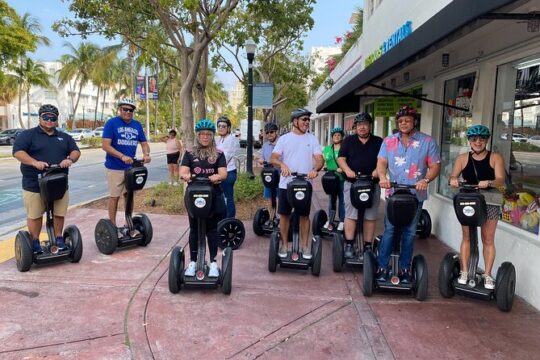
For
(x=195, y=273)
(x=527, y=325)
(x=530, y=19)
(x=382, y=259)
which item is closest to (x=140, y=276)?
(x=195, y=273)

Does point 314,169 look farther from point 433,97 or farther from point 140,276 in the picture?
point 433,97

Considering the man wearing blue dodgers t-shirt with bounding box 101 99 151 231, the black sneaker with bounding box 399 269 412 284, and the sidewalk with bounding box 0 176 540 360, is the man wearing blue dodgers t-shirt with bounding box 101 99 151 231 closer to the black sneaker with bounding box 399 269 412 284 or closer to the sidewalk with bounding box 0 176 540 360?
the sidewalk with bounding box 0 176 540 360

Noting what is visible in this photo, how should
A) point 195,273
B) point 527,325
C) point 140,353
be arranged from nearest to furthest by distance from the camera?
1. point 140,353
2. point 527,325
3. point 195,273

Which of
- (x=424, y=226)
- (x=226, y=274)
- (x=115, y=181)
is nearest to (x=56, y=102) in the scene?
(x=115, y=181)

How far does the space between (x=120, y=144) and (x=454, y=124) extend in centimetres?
495

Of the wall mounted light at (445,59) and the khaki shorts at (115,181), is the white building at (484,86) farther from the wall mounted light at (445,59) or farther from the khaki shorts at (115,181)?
the khaki shorts at (115,181)

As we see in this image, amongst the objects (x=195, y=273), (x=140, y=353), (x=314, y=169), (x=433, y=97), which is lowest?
(x=140, y=353)

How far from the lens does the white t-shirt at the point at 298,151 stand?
16.9ft

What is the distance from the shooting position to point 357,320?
3.98 metres

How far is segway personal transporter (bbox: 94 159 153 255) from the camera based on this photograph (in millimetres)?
5636

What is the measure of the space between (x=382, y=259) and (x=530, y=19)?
256 centimetres

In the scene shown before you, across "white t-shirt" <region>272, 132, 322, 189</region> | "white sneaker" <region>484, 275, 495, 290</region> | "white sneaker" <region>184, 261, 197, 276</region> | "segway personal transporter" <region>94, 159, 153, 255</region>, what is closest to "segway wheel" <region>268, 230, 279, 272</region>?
"white t-shirt" <region>272, 132, 322, 189</region>

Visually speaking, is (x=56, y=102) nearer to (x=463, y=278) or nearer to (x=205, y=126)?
(x=205, y=126)

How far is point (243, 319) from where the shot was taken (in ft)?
12.9
